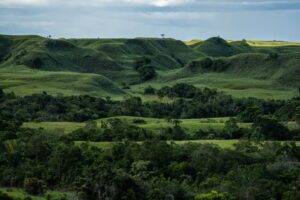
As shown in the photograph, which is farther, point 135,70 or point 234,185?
point 135,70

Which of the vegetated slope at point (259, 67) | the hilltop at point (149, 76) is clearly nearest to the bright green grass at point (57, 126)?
the hilltop at point (149, 76)

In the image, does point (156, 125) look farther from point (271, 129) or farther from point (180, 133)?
point (271, 129)

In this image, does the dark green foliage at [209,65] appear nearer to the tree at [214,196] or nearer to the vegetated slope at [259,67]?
the vegetated slope at [259,67]

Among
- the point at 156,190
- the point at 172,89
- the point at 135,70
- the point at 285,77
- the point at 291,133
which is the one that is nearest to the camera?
the point at 156,190

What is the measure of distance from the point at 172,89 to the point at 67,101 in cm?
3597

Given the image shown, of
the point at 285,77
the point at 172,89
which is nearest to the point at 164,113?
the point at 172,89

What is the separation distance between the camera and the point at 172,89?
490ft

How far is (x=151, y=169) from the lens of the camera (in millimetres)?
71375

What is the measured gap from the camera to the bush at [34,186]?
65438 millimetres

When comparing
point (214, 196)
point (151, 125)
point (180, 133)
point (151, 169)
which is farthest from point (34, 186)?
point (151, 125)

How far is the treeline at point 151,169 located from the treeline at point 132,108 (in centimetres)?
2561

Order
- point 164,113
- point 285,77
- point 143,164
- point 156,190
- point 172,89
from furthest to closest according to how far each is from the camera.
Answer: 1. point 285,77
2. point 172,89
3. point 164,113
4. point 143,164
5. point 156,190

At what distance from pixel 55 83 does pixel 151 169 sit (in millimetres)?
86530

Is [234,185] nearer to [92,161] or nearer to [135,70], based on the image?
[92,161]
